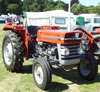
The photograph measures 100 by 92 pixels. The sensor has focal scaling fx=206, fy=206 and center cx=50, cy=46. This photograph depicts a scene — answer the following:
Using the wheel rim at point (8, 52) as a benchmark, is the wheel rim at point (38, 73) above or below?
below

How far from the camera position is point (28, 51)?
5.44 meters

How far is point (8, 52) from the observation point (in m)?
5.77


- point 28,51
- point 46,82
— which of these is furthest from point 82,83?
point 28,51

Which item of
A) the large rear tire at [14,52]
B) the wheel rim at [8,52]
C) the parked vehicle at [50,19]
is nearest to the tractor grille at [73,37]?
the large rear tire at [14,52]

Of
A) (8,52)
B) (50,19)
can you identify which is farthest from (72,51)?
(50,19)

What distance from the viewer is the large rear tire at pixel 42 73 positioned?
13.6 feet

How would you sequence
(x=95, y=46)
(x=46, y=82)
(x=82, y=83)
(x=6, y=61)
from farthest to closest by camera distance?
(x=95, y=46), (x=6, y=61), (x=82, y=83), (x=46, y=82)

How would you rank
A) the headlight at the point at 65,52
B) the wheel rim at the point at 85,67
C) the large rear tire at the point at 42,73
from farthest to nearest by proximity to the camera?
the wheel rim at the point at 85,67, the headlight at the point at 65,52, the large rear tire at the point at 42,73

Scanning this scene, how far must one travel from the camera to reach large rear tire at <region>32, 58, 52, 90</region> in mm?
4137

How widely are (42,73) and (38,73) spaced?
208mm

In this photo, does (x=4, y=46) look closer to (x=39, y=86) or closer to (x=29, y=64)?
(x=29, y=64)

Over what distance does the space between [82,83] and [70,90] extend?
55cm

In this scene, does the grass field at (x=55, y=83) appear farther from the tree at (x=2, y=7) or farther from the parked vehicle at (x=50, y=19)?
the tree at (x=2, y=7)

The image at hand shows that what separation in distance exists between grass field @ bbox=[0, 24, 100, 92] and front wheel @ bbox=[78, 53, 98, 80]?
5.6 inches
